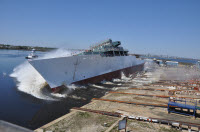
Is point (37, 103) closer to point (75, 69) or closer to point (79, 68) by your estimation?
point (75, 69)

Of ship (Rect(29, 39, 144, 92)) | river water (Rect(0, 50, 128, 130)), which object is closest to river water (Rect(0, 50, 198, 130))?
river water (Rect(0, 50, 128, 130))

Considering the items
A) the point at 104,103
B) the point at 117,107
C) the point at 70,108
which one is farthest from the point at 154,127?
the point at 70,108

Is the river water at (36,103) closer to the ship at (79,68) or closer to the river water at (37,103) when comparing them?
the river water at (37,103)

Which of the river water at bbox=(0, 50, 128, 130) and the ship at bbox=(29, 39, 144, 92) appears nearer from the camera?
the river water at bbox=(0, 50, 128, 130)

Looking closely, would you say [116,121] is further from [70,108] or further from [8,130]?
[8,130]

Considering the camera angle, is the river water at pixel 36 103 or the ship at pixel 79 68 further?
the ship at pixel 79 68

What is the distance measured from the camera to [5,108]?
10.2 meters

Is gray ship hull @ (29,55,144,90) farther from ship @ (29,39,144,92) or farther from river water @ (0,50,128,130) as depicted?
river water @ (0,50,128,130)

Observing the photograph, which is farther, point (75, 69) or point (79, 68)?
point (79, 68)

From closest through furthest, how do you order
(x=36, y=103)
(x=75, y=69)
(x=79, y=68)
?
(x=36, y=103)
(x=75, y=69)
(x=79, y=68)

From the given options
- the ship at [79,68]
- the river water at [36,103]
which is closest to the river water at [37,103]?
the river water at [36,103]

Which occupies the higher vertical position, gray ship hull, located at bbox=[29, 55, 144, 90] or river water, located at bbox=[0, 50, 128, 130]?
gray ship hull, located at bbox=[29, 55, 144, 90]

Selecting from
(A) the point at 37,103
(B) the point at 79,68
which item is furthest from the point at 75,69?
(A) the point at 37,103

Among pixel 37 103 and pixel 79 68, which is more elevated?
pixel 79 68
